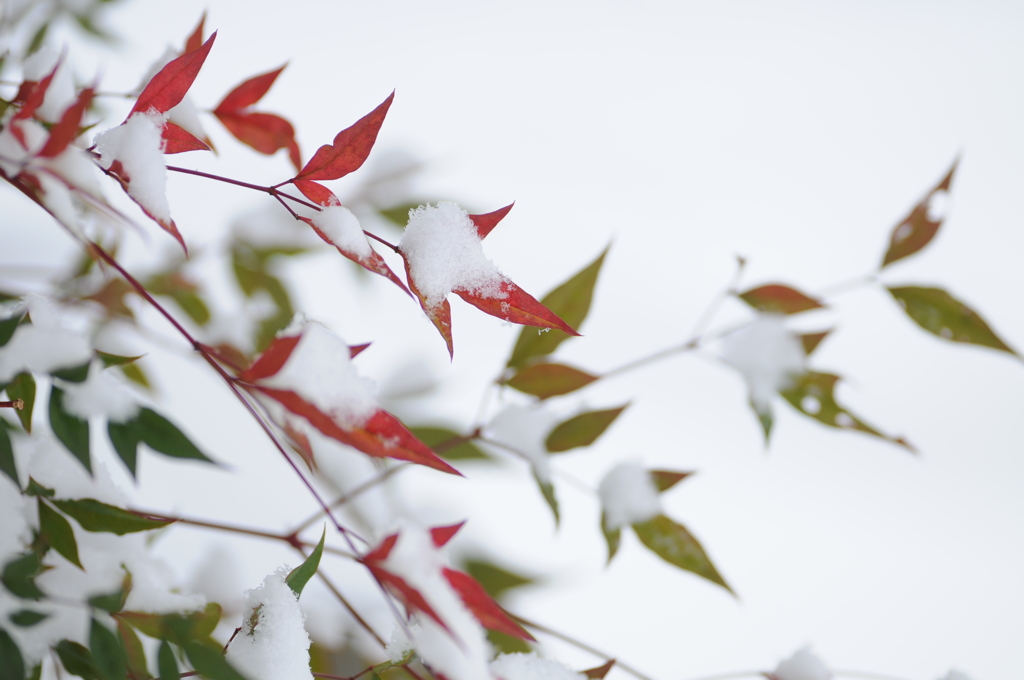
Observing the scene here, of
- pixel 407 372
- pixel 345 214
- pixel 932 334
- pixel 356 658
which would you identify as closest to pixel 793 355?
pixel 932 334

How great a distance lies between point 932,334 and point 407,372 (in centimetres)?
45

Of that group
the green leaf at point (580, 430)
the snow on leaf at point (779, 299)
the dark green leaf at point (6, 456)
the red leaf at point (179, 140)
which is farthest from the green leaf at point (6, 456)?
the snow on leaf at point (779, 299)

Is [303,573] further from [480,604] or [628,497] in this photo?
[628,497]

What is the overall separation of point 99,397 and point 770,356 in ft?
0.96

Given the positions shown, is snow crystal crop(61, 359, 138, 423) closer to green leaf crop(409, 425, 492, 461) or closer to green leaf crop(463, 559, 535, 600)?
green leaf crop(409, 425, 492, 461)

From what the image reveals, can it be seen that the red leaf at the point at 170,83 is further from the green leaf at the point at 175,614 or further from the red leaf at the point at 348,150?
the green leaf at the point at 175,614

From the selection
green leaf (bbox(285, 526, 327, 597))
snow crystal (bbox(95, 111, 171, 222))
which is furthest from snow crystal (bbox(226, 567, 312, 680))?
snow crystal (bbox(95, 111, 171, 222))

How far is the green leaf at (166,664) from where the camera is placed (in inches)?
7.5

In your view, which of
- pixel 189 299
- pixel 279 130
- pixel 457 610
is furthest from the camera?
pixel 189 299

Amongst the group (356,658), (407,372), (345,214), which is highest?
(345,214)

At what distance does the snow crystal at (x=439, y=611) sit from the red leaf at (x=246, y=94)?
0.22m

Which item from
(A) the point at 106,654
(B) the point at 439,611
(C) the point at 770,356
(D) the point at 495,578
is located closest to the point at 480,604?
(B) the point at 439,611

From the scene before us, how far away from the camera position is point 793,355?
35cm

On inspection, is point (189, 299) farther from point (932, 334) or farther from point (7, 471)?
point (932, 334)
